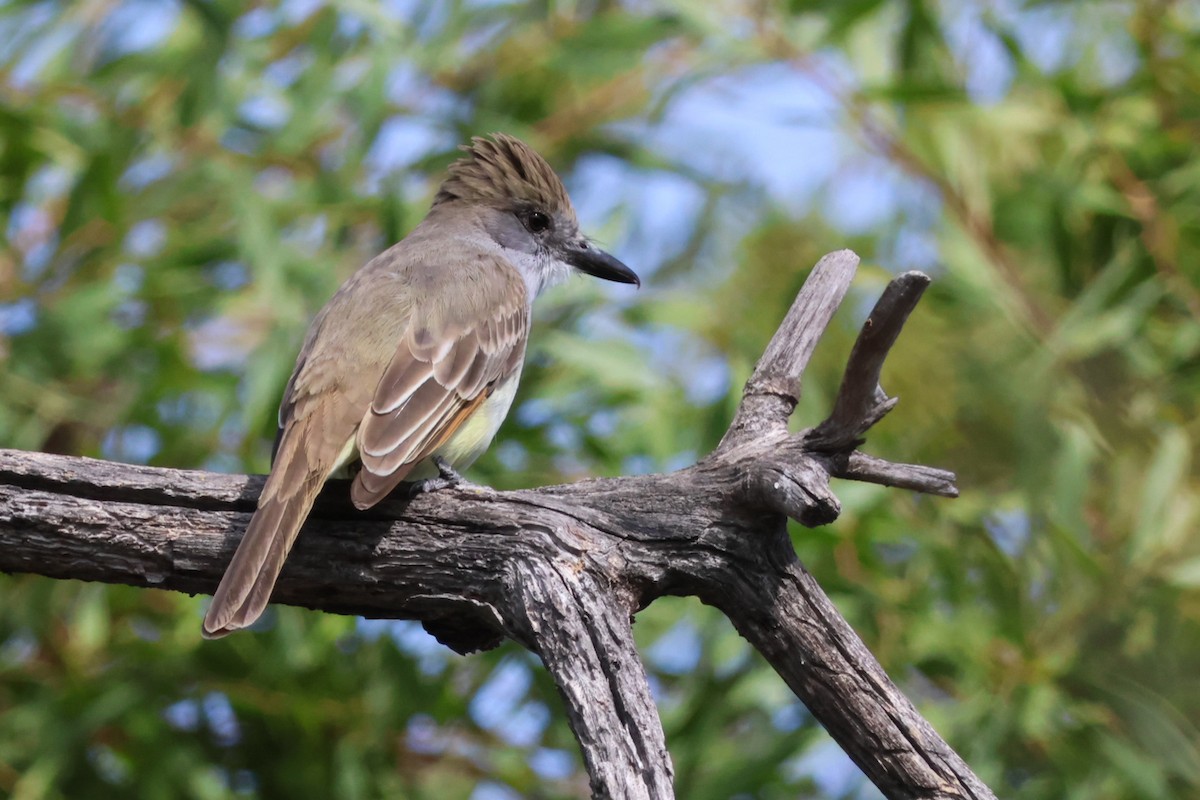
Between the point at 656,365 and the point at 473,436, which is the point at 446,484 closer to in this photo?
the point at 473,436

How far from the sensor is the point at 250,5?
6398 millimetres

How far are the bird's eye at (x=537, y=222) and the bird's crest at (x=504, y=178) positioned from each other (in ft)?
0.10

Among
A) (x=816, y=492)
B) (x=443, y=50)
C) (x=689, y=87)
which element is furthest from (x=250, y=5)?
(x=816, y=492)

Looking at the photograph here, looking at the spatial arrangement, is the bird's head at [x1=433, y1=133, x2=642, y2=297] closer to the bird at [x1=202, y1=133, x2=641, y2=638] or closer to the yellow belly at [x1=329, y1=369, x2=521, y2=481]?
the bird at [x1=202, y1=133, x2=641, y2=638]

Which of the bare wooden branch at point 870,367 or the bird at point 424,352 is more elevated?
the bare wooden branch at point 870,367

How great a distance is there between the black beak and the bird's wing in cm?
54

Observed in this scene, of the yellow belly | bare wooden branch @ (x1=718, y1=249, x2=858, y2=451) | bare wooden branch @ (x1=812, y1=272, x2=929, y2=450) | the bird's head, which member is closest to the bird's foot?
the yellow belly

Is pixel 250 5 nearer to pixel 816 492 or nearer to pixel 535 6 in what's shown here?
pixel 535 6

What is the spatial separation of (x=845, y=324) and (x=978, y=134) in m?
1.11

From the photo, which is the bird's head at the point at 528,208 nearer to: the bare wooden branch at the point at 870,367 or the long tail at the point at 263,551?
the long tail at the point at 263,551

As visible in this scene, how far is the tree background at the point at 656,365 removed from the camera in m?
5.50

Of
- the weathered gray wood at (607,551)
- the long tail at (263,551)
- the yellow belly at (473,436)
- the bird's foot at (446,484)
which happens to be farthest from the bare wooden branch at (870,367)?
the yellow belly at (473,436)

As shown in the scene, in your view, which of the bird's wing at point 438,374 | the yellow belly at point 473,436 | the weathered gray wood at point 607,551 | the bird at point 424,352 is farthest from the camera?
the yellow belly at point 473,436

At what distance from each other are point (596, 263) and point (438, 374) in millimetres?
1463
